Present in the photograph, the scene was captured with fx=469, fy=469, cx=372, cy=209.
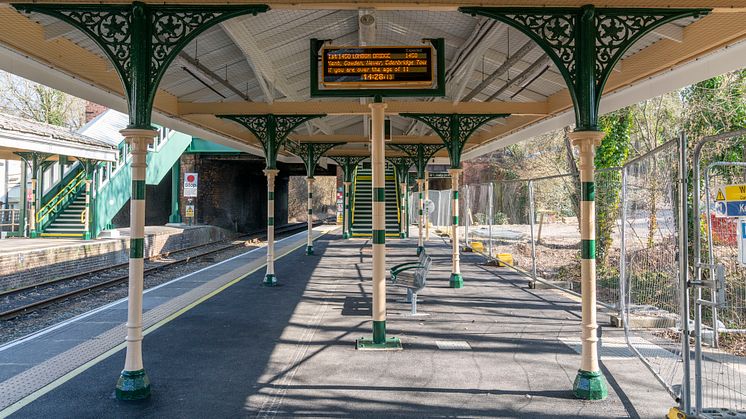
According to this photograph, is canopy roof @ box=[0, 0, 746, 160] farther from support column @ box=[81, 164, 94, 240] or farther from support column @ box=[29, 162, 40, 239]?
support column @ box=[29, 162, 40, 239]

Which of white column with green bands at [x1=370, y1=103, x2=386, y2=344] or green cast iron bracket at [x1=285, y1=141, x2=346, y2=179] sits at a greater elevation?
green cast iron bracket at [x1=285, y1=141, x2=346, y2=179]

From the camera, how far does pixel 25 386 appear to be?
450 centimetres

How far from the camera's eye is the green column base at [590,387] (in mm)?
4328

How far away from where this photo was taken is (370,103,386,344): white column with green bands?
575 cm

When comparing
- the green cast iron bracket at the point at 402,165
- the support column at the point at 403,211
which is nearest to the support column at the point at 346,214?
the green cast iron bracket at the point at 402,165

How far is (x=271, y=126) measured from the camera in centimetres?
973

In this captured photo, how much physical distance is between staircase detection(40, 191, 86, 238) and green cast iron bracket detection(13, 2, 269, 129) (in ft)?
49.6

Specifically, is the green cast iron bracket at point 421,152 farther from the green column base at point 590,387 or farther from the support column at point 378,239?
the green column base at point 590,387

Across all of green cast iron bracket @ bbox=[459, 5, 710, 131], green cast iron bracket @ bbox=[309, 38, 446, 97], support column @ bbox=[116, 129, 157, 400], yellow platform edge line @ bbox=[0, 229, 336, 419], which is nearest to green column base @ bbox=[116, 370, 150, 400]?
support column @ bbox=[116, 129, 157, 400]

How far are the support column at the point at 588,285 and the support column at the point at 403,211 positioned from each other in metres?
18.3

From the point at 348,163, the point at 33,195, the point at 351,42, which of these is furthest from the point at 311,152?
the point at 33,195

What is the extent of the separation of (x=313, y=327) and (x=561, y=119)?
258 inches

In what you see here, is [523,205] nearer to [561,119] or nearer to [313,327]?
[561,119]

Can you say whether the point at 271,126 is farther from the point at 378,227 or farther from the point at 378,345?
the point at 378,345
